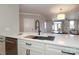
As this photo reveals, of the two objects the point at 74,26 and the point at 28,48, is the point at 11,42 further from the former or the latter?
the point at 74,26

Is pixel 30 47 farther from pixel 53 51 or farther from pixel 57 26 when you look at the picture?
pixel 57 26

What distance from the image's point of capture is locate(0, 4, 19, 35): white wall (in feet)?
5.66

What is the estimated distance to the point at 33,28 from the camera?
1.94 meters

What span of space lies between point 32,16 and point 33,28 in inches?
8.0

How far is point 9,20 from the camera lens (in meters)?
1.79

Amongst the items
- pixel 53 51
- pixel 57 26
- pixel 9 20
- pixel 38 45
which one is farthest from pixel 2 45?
pixel 57 26

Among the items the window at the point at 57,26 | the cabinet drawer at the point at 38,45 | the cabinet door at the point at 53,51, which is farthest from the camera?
the window at the point at 57,26

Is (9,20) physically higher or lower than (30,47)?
higher

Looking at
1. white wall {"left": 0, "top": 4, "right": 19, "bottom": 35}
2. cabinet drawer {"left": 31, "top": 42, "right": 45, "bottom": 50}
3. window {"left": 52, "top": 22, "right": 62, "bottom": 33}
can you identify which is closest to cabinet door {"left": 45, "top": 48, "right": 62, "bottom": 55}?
cabinet drawer {"left": 31, "top": 42, "right": 45, "bottom": 50}

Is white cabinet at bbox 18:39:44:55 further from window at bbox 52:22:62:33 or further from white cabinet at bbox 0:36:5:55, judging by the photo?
window at bbox 52:22:62:33

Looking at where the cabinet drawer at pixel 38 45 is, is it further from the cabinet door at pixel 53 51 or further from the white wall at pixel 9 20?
the white wall at pixel 9 20

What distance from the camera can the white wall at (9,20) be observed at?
172cm

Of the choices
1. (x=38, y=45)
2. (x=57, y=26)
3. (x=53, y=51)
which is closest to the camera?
(x=53, y=51)

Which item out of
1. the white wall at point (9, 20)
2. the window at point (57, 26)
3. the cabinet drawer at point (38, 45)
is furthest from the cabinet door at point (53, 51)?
the white wall at point (9, 20)
